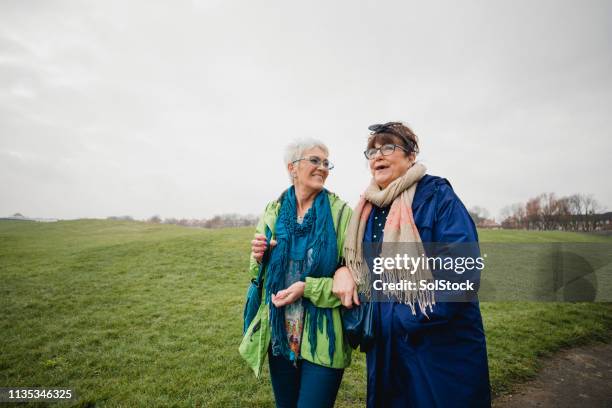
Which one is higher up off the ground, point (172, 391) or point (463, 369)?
point (463, 369)

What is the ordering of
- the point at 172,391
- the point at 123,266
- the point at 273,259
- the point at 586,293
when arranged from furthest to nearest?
the point at 123,266 → the point at 586,293 → the point at 172,391 → the point at 273,259

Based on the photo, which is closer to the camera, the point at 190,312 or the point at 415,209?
the point at 415,209

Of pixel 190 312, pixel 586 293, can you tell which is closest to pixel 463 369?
pixel 190 312

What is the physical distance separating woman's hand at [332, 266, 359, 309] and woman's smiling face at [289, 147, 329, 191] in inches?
33.7

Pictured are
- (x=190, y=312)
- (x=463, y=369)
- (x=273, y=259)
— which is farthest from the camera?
(x=190, y=312)

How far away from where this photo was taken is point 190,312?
855cm

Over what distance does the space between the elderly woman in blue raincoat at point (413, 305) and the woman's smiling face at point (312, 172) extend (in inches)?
20.1

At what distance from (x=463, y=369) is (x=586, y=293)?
1392cm

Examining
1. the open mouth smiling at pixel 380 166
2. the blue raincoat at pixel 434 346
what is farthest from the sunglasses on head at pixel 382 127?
the blue raincoat at pixel 434 346

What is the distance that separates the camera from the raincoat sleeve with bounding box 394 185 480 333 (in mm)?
1769

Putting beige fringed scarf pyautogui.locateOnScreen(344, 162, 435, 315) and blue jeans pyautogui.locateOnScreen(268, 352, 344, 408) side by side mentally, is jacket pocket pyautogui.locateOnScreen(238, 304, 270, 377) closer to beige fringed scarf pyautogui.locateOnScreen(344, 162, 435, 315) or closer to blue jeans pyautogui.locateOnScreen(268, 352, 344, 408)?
blue jeans pyautogui.locateOnScreen(268, 352, 344, 408)

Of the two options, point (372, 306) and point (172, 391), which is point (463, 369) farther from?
point (172, 391)

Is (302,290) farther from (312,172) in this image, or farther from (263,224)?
(312,172)

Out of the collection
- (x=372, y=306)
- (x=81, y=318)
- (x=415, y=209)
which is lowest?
(x=81, y=318)
